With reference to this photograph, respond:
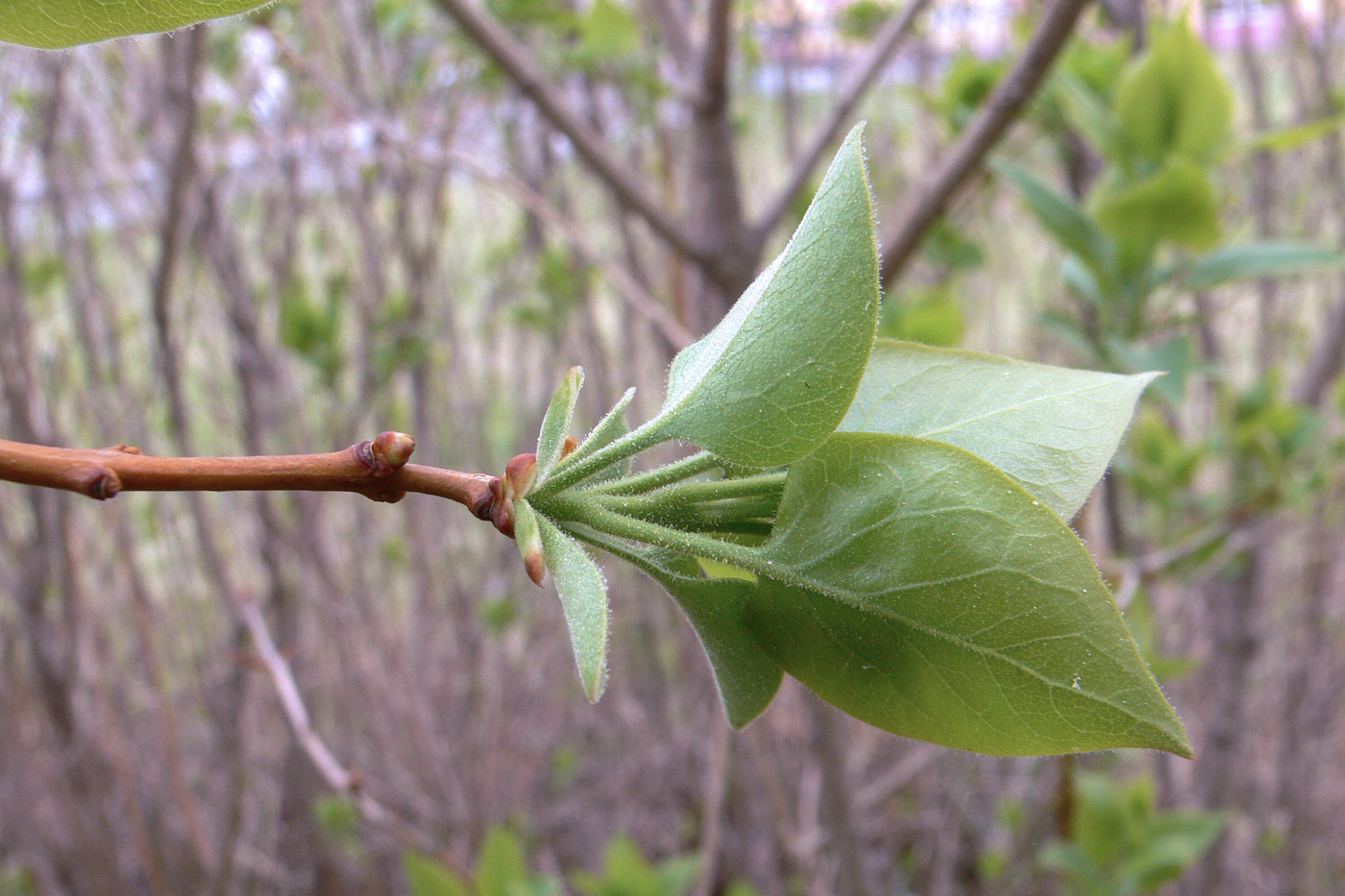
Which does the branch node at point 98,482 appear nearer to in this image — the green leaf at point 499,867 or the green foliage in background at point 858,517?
the green foliage in background at point 858,517

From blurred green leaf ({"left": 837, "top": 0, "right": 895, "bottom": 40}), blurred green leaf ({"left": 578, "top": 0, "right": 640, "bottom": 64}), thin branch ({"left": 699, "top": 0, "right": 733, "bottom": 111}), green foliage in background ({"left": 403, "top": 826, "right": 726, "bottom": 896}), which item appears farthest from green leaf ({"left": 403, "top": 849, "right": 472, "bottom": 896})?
blurred green leaf ({"left": 837, "top": 0, "right": 895, "bottom": 40})

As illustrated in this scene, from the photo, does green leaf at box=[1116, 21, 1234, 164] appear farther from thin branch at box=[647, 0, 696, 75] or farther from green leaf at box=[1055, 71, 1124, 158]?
thin branch at box=[647, 0, 696, 75]

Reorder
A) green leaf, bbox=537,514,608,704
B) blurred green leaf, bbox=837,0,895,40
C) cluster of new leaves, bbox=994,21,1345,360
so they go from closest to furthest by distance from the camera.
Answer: green leaf, bbox=537,514,608,704
cluster of new leaves, bbox=994,21,1345,360
blurred green leaf, bbox=837,0,895,40

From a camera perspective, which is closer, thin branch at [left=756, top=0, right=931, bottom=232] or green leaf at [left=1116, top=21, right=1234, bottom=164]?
green leaf at [left=1116, top=21, right=1234, bottom=164]

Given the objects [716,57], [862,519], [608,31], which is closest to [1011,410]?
[862,519]

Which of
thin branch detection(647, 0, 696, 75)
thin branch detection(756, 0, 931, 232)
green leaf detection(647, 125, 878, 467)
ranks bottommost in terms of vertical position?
green leaf detection(647, 125, 878, 467)

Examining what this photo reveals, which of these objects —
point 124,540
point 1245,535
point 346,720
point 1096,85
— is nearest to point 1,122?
point 124,540

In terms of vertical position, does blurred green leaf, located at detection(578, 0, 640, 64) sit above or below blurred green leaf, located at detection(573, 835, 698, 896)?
above

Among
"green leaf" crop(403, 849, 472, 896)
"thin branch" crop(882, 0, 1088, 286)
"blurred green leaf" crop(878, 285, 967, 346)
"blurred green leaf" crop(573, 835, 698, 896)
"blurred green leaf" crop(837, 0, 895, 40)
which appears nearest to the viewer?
"thin branch" crop(882, 0, 1088, 286)
